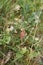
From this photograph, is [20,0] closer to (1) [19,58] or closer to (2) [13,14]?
(2) [13,14]

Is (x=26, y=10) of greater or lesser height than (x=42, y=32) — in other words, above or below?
above

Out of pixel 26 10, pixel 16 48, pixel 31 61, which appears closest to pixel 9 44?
pixel 16 48

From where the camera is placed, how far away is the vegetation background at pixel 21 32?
2.46 m

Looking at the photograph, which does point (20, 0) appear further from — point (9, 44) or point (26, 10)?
point (9, 44)

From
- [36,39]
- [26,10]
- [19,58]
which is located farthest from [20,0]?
[19,58]

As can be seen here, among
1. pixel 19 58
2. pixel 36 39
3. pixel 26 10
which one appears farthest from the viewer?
pixel 26 10

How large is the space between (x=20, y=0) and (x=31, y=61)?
0.79 m

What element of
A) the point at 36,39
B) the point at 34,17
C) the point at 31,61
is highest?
the point at 34,17

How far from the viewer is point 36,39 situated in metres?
2.61

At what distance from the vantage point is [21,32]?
2.62m

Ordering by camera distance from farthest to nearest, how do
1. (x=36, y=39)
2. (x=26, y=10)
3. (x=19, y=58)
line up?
(x=26, y=10), (x=36, y=39), (x=19, y=58)

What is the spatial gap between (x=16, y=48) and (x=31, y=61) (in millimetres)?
208

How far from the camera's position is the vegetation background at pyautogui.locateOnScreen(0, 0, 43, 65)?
2465mm

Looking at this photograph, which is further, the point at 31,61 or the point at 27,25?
the point at 27,25
